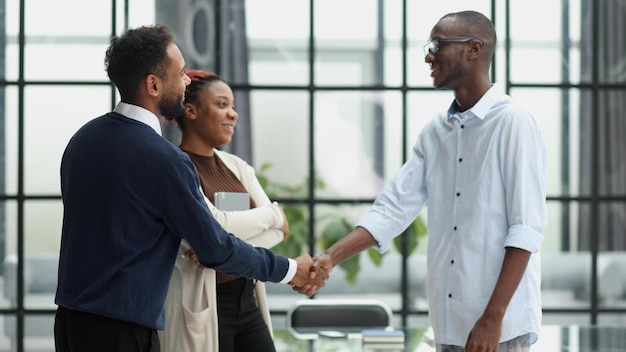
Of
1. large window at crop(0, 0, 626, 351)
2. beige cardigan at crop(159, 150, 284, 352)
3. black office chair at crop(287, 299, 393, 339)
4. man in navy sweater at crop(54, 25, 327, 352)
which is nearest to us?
man in navy sweater at crop(54, 25, 327, 352)

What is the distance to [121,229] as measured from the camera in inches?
88.0

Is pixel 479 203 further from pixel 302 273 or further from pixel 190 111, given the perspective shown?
pixel 190 111

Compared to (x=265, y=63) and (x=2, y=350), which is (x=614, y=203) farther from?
(x=2, y=350)

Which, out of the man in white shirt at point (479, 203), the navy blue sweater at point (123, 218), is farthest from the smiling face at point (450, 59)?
the navy blue sweater at point (123, 218)

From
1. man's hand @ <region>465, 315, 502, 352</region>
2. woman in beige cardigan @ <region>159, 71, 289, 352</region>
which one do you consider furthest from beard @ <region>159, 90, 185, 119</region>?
man's hand @ <region>465, 315, 502, 352</region>

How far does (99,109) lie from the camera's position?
5320mm

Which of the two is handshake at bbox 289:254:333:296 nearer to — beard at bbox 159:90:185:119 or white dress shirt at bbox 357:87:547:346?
white dress shirt at bbox 357:87:547:346

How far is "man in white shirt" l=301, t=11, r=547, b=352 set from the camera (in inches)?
92.1

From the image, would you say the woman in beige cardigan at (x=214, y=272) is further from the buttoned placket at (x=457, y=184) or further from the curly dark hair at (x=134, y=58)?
the buttoned placket at (x=457, y=184)

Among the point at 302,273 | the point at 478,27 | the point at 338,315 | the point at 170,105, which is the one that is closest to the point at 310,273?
the point at 302,273

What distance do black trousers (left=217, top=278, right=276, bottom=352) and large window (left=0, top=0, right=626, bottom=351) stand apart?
7.47 feet

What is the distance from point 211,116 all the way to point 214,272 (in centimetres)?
58

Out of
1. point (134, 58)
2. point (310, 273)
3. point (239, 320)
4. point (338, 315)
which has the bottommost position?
point (338, 315)

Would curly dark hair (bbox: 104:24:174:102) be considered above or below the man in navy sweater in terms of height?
above
